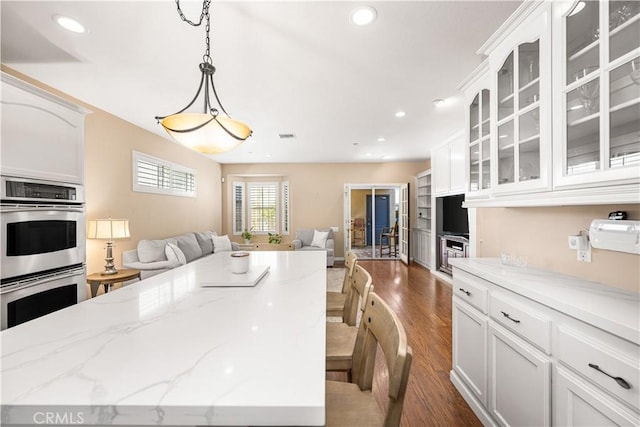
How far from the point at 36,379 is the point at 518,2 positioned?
111 inches

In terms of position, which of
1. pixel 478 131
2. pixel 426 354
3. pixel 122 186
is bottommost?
pixel 426 354

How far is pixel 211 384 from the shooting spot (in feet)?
2.04

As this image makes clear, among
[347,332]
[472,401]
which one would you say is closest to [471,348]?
[472,401]

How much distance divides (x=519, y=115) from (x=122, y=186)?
4681 mm

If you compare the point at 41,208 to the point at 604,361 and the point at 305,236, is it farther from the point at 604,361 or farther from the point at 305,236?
the point at 305,236

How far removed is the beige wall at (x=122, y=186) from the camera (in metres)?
3.44

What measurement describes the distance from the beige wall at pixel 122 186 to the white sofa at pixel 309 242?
2415 millimetres

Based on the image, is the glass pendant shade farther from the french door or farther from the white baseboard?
the french door

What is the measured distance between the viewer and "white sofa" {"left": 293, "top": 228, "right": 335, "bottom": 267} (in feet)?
21.3

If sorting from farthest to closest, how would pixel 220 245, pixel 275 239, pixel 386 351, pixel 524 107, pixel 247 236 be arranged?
pixel 247 236
pixel 275 239
pixel 220 245
pixel 524 107
pixel 386 351

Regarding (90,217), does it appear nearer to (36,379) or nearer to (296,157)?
(36,379)

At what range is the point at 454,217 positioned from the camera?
4.90 m

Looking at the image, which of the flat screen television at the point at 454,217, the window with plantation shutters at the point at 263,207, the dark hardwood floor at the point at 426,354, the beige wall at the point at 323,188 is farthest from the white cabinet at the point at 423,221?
the window with plantation shutters at the point at 263,207

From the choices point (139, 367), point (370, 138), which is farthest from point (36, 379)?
point (370, 138)
